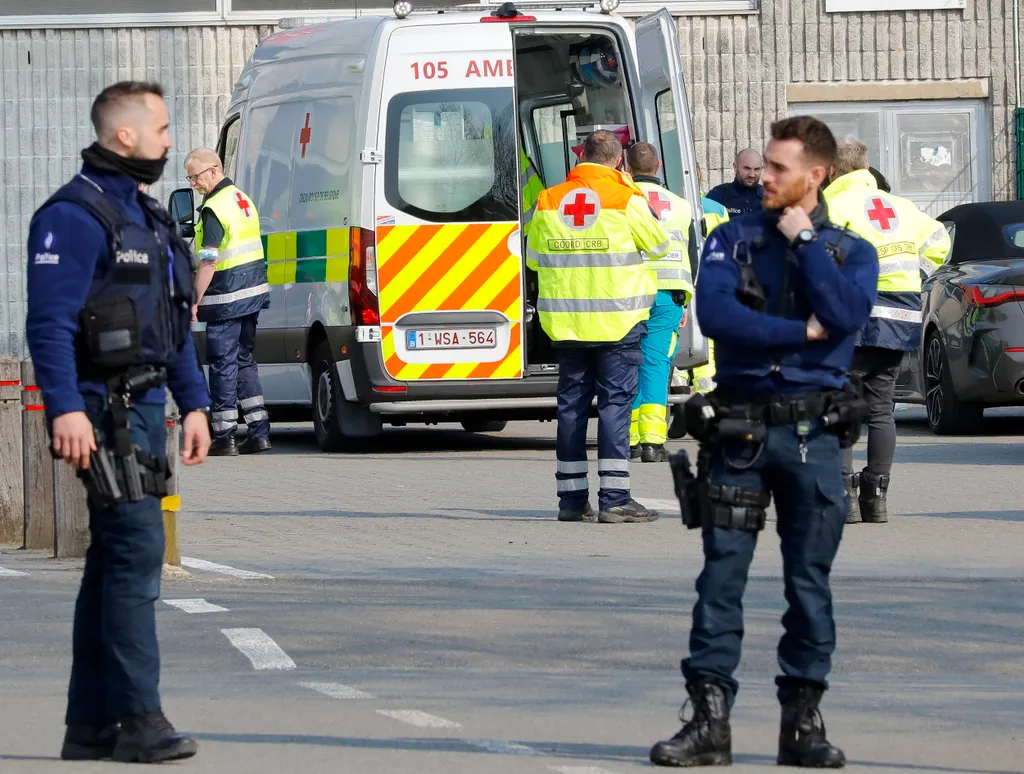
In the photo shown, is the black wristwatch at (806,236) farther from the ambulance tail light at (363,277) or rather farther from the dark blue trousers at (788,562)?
the ambulance tail light at (363,277)

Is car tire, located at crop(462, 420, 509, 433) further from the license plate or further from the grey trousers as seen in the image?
the grey trousers

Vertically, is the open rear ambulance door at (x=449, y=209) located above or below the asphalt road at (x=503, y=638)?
above

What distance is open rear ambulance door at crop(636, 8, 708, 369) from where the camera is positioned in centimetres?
1430

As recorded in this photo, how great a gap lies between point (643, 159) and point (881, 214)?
2996 millimetres

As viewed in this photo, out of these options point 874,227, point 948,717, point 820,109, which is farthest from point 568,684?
point 820,109

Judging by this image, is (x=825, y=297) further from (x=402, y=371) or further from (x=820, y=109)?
(x=820, y=109)

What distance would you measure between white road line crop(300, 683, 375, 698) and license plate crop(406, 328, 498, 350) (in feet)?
24.8

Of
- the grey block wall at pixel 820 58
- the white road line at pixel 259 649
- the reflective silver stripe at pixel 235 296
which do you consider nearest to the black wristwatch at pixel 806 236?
the white road line at pixel 259 649

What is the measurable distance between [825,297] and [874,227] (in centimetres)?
487

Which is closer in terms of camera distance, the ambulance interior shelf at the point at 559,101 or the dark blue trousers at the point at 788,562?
the dark blue trousers at the point at 788,562

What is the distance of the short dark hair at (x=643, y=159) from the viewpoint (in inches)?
519

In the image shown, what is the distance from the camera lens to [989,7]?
23188 millimetres

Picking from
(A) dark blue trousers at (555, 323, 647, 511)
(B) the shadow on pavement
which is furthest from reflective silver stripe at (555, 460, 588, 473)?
(B) the shadow on pavement

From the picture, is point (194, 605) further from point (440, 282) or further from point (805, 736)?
point (440, 282)
